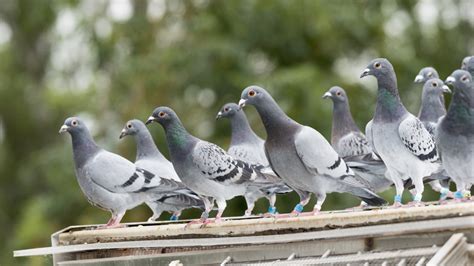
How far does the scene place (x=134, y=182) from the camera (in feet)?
29.4

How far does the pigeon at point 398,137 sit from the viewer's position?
767 centimetres

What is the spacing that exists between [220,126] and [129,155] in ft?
5.68

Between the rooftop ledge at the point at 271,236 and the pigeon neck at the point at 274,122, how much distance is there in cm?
91

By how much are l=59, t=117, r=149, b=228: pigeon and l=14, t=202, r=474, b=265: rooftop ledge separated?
0.58 meters

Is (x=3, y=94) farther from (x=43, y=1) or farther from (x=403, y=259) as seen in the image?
(x=403, y=259)

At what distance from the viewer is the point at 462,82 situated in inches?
281

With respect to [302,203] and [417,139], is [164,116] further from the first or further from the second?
[417,139]

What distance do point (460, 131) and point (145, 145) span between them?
3406 mm

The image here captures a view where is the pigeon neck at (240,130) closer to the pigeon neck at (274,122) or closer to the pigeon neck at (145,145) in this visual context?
the pigeon neck at (145,145)

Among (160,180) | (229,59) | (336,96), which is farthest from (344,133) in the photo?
(229,59)

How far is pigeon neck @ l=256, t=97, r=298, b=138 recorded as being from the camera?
7.93m

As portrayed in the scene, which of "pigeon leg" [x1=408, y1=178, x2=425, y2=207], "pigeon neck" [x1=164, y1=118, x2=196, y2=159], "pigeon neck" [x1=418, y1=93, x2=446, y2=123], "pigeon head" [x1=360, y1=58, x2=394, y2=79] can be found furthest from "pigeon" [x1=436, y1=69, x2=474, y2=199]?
"pigeon neck" [x1=164, y1=118, x2=196, y2=159]

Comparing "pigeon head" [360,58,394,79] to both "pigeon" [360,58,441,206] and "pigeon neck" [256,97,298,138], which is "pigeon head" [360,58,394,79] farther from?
"pigeon neck" [256,97,298,138]

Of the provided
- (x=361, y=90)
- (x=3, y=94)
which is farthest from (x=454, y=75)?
(x=3, y=94)
